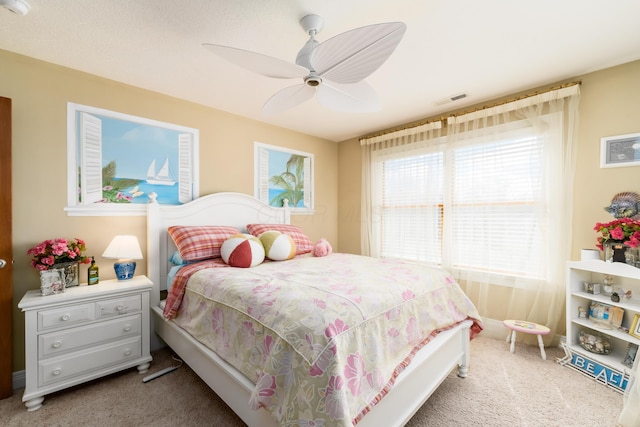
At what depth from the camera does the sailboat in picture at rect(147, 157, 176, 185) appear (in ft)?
8.43

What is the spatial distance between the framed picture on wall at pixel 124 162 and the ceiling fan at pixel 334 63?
52.3 inches

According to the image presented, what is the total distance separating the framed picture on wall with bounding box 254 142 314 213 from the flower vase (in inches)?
72.4

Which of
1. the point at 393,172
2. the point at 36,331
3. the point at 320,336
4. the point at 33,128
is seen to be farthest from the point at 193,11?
the point at 393,172

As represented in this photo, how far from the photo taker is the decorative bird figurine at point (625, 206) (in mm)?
2002

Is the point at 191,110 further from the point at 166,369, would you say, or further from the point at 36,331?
the point at 166,369

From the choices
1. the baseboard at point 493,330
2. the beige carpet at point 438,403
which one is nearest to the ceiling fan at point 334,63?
the beige carpet at point 438,403

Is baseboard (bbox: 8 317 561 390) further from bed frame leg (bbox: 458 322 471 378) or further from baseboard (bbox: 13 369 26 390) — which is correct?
bed frame leg (bbox: 458 322 471 378)

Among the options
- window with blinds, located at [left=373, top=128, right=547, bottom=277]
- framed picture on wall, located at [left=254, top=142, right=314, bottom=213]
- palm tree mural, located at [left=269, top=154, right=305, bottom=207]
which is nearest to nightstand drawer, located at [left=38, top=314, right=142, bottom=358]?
framed picture on wall, located at [left=254, top=142, right=314, bottom=213]

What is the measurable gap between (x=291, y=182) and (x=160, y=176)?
5.34 ft

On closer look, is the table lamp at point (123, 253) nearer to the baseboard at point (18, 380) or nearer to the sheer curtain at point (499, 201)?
the baseboard at point (18, 380)

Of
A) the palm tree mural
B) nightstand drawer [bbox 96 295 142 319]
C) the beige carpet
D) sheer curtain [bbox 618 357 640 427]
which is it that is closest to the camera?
sheer curtain [bbox 618 357 640 427]

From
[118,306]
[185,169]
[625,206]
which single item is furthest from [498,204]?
[118,306]

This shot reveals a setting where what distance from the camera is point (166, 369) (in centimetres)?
214

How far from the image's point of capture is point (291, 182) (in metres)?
3.77
